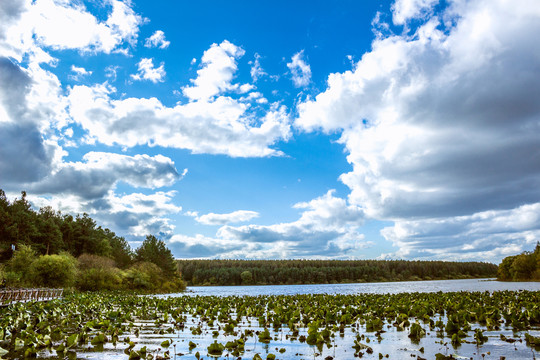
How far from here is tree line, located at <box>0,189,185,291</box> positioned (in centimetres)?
5641

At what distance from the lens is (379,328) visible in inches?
687

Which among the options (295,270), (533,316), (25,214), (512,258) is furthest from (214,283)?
(533,316)

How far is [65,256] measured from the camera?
60.7 meters

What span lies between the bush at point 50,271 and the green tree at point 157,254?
4801 cm

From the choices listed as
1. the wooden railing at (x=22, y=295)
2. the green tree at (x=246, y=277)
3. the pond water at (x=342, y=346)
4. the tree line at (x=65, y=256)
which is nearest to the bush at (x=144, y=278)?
the tree line at (x=65, y=256)

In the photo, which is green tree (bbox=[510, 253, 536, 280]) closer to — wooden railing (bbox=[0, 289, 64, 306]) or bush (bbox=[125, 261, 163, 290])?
bush (bbox=[125, 261, 163, 290])

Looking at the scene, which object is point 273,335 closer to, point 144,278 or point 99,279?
point 99,279

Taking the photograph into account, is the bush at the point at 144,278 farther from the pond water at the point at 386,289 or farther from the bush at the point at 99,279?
the pond water at the point at 386,289

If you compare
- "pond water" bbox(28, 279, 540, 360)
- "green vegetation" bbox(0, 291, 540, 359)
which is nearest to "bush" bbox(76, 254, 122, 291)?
"green vegetation" bbox(0, 291, 540, 359)

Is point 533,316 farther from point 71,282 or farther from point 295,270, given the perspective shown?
point 295,270

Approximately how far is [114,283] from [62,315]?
51554 millimetres

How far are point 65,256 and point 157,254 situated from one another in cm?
4809

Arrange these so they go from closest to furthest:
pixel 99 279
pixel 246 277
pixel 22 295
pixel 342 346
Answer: pixel 342 346
pixel 22 295
pixel 99 279
pixel 246 277

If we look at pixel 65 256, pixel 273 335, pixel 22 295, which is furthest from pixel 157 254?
pixel 273 335
